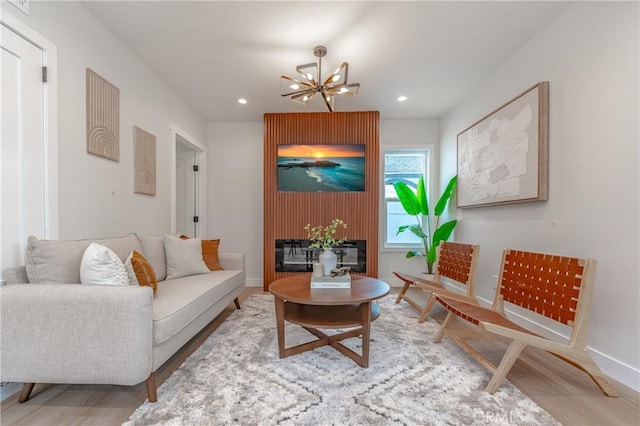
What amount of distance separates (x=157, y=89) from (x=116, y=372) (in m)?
3.01

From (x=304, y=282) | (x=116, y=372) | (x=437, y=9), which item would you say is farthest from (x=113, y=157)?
(x=437, y=9)

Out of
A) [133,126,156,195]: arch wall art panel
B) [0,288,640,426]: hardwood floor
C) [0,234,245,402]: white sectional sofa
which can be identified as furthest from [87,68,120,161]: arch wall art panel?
[0,288,640,426]: hardwood floor

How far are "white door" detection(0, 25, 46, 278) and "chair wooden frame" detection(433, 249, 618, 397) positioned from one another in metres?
2.94

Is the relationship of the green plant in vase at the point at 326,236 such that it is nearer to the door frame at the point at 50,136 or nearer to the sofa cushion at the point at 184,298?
the sofa cushion at the point at 184,298

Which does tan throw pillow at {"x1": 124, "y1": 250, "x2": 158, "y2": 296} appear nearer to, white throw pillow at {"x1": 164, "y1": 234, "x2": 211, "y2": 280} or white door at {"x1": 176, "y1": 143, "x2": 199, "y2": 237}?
white throw pillow at {"x1": 164, "y1": 234, "x2": 211, "y2": 280}

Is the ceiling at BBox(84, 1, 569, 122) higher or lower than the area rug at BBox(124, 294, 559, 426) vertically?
higher

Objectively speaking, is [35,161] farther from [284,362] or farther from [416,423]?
[416,423]

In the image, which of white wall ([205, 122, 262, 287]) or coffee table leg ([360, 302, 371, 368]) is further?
white wall ([205, 122, 262, 287])

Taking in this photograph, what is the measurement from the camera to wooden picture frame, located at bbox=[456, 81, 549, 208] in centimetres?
236

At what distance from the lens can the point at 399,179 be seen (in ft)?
15.1

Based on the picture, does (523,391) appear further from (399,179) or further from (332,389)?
(399,179)

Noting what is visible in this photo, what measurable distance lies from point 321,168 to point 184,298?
8.81 ft

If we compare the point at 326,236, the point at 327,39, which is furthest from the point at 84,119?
the point at 326,236

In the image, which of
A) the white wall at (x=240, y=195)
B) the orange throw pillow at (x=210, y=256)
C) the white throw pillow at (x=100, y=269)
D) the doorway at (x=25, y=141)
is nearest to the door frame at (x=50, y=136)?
the doorway at (x=25, y=141)
